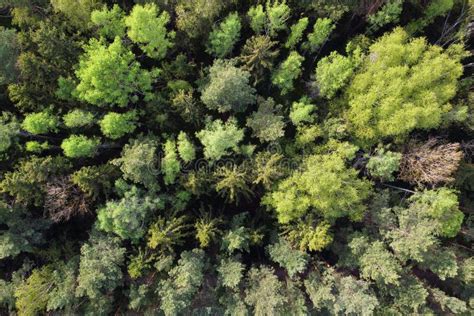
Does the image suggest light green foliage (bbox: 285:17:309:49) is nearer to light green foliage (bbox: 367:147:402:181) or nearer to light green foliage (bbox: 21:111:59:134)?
light green foliage (bbox: 367:147:402:181)

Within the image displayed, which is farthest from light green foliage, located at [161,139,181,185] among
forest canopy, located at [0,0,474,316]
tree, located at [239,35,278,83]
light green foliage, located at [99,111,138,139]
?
tree, located at [239,35,278,83]


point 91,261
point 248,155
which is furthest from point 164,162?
point 91,261

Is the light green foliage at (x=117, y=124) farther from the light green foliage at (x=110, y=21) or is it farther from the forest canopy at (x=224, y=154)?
the light green foliage at (x=110, y=21)

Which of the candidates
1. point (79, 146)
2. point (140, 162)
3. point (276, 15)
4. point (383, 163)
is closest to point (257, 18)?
point (276, 15)

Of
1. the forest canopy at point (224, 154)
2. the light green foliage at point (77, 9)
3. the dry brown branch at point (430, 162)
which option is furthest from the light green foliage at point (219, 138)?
the dry brown branch at point (430, 162)

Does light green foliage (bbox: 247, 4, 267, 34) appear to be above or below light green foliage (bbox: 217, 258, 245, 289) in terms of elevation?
above
